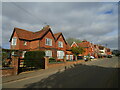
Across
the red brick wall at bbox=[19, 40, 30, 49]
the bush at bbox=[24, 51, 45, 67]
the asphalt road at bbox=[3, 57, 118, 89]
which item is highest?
the red brick wall at bbox=[19, 40, 30, 49]

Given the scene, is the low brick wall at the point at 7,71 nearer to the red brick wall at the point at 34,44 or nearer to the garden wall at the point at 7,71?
the garden wall at the point at 7,71

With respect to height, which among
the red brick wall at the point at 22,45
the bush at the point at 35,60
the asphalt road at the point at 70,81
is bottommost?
the asphalt road at the point at 70,81

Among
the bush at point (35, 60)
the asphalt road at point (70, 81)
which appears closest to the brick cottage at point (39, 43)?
the bush at point (35, 60)

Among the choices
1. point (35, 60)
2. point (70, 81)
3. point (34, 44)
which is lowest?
point (70, 81)

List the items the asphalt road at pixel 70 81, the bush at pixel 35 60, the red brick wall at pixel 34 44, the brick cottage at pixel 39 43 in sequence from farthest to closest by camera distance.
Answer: the brick cottage at pixel 39 43, the red brick wall at pixel 34 44, the bush at pixel 35 60, the asphalt road at pixel 70 81

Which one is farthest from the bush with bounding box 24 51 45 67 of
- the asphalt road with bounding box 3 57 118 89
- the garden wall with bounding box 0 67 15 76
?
the asphalt road with bounding box 3 57 118 89

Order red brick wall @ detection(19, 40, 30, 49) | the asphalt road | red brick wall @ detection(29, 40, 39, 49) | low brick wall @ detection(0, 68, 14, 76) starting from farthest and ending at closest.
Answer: red brick wall @ detection(19, 40, 30, 49) < red brick wall @ detection(29, 40, 39, 49) < low brick wall @ detection(0, 68, 14, 76) < the asphalt road

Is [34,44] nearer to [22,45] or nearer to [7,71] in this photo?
[22,45]

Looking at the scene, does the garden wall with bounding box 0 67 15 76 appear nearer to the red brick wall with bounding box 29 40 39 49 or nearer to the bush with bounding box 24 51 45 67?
the bush with bounding box 24 51 45 67

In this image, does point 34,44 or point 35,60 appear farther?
point 34,44

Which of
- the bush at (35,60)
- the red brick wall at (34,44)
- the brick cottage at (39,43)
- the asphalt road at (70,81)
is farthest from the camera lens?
the brick cottage at (39,43)

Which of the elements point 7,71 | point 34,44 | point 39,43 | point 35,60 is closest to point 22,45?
point 34,44

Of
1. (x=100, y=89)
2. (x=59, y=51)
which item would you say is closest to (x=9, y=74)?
(x=100, y=89)

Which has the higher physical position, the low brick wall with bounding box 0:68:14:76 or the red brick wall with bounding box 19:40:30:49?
the red brick wall with bounding box 19:40:30:49
